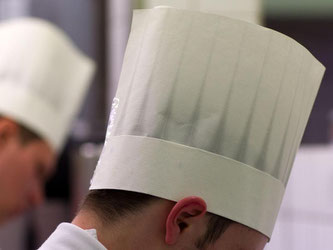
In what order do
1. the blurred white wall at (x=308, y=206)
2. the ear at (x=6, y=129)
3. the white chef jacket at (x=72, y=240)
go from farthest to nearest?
the ear at (x=6, y=129) → the blurred white wall at (x=308, y=206) → the white chef jacket at (x=72, y=240)

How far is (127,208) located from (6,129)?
4.95 feet

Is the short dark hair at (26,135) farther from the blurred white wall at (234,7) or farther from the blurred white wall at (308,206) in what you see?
the blurred white wall at (308,206)

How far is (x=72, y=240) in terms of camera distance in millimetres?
912

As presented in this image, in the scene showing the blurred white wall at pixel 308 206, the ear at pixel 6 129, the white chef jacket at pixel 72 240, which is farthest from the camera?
the ear at pixel 6 129

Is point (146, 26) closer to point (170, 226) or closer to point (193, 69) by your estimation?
point (193, 69)

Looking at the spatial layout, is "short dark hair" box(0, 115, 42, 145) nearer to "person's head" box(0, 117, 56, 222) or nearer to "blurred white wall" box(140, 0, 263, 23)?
"person's head" box(0, 117, 56, 222)

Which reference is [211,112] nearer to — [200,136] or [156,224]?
[200,136]

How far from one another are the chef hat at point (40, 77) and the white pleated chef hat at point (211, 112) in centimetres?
147

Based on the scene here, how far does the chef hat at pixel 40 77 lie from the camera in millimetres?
2400

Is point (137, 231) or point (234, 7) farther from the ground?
point (234, 7)

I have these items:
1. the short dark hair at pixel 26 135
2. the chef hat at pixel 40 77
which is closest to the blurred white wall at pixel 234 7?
the chef hat at pixel 40 77

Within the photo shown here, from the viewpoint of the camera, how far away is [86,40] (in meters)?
3.57

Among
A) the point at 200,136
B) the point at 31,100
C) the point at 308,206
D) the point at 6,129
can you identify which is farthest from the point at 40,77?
the point at 200,136

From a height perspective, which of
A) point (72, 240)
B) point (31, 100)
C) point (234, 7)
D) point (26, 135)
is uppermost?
point (234, 7)
